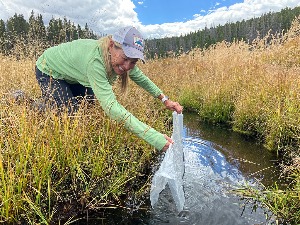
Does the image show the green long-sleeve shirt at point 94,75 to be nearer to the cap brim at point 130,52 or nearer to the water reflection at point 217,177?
the cap brim at point 130,52

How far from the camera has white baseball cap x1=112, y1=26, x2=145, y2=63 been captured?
111 inches

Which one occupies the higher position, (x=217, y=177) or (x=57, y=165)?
(x=57, y=165)

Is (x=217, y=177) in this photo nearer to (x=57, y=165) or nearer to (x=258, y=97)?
(x=57, y=165)

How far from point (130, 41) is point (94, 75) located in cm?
48

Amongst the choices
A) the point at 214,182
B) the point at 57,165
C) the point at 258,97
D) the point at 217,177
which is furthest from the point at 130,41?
the point at 258,97

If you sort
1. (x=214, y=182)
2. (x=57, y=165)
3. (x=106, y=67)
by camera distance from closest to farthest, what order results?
(x=57, y=165), (x=106, y=67), (x=214, y=182)

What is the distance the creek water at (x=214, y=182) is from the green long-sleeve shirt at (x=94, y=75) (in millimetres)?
790

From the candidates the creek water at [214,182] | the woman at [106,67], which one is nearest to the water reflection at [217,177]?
the creek water at [214,182]

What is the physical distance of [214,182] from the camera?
3775 millimetres

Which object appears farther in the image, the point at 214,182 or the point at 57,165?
the point at 214,182

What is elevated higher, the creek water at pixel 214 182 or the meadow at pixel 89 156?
the meadow at pixel 89 156

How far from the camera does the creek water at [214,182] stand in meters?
2.92

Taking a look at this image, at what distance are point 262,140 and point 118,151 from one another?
3.12m

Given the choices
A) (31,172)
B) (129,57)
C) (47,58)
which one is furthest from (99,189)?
(47,58)
